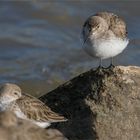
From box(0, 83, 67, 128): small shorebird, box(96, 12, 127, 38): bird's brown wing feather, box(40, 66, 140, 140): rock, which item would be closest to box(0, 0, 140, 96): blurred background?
box(96, 12, 127, 38): bird's brown wing feather

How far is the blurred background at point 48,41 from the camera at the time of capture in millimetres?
15898

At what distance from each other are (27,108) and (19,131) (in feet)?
6.39

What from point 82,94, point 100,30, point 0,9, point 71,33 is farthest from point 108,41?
point 0,9

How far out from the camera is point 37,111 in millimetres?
9375

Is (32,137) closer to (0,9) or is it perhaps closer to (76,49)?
(76,49)

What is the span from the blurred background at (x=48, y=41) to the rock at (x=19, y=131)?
7.30 metres

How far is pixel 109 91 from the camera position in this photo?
31.3 feet

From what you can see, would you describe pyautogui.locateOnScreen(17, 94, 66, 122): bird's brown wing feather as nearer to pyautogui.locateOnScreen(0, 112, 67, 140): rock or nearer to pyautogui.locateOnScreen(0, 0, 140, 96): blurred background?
pyautogui.locateOnScreen(0, 112, 67, 140): rock

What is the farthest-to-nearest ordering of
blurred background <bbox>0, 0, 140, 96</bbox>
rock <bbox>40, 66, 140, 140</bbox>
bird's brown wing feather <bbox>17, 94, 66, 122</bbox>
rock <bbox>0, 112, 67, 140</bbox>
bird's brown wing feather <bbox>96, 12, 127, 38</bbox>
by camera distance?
blurred background <bbox>0, 0, 140, 96</bbox> < bird's brown wing feather <bbox>96, 12, 127, 38</bbox> < bird's brown wing feather <bbox>17, 94, 66, 122</bbox> < rock <bbox>40, 66, 140, 140</bbox> < rock <bbox>0, 112, 67, 140</bbox>

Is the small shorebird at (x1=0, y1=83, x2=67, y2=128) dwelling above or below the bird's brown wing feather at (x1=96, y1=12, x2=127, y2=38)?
below

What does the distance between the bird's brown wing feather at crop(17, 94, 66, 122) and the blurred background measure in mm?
5423

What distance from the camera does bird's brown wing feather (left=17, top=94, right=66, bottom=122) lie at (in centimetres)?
928

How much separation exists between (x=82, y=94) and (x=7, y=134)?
2702 mm

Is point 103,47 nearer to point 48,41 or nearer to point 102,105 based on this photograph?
point 102,105
